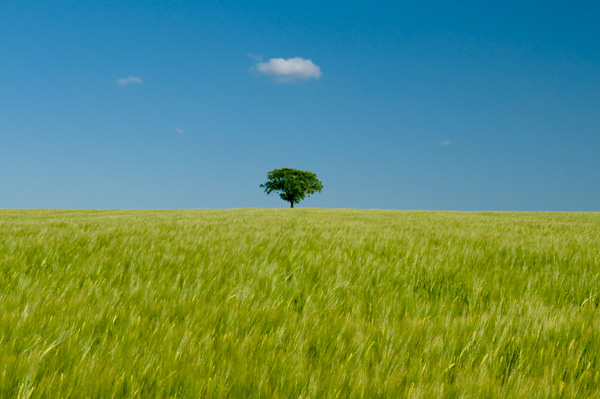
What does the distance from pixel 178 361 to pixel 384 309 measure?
1.72m

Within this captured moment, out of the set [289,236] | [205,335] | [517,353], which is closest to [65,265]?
[205,335]

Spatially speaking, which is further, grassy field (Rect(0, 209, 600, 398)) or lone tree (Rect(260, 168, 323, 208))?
lone tree (Rect(260, 168, 323, 208))

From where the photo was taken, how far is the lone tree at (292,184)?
7331 centimetres

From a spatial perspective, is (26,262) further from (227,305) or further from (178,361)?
(178,361)

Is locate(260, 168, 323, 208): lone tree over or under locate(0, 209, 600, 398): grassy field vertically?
over

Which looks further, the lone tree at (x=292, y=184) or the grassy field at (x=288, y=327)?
the lone tree at (x=292, y=184)

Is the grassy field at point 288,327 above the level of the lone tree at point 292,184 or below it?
below

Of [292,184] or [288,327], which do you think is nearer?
[288,327]

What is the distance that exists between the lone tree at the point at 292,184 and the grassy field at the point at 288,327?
224 feet

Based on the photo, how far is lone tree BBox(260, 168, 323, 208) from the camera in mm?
73312

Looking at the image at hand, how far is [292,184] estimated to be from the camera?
73.2 meters

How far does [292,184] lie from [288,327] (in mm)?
70728

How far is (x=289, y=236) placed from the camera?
6914 millimetres

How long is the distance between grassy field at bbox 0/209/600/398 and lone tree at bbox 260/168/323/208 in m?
68.2
